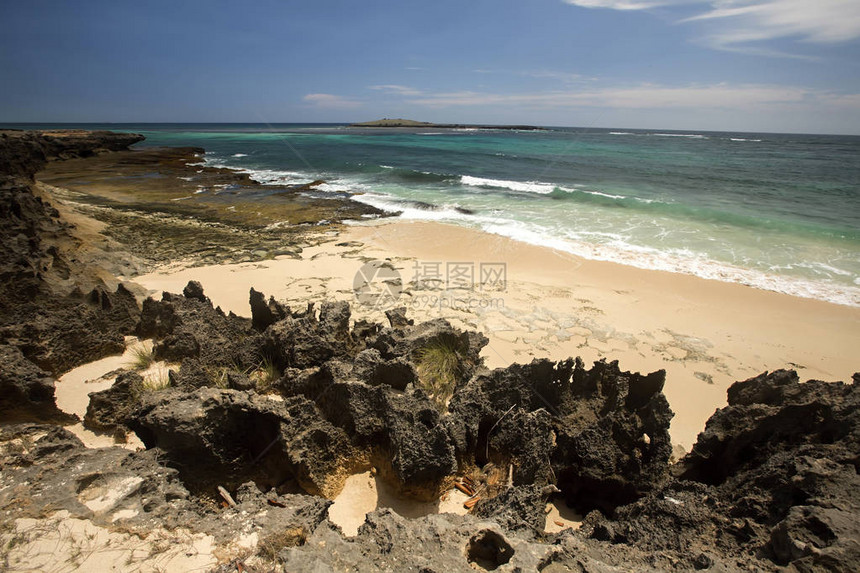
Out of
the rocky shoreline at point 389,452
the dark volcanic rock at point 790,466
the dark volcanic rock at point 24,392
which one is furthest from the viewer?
the dark volcanic rock at point 24,392

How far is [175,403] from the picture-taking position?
2.64 meters

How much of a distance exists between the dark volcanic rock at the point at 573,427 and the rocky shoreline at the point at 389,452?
0.01 metres

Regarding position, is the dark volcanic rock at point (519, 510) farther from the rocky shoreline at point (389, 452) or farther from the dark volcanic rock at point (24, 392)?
the dark volcanic rock at point (24, 392)

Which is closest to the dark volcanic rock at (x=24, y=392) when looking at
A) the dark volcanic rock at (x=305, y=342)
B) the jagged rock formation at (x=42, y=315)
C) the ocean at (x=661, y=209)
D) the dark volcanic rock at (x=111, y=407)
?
the jagged rock formation at (x=42, y=315)

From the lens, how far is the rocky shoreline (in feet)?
6.27

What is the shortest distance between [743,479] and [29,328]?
6.06m

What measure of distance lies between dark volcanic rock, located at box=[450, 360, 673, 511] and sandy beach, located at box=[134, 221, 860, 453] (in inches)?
43.5

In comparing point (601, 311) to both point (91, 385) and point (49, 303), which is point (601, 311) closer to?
point (91, 385)

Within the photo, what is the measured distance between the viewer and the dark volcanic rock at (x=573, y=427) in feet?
9.57

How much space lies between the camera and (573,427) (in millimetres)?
3229

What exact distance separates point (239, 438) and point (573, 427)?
2508 mm

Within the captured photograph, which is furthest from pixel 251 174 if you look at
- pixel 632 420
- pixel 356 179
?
pixel 632 420

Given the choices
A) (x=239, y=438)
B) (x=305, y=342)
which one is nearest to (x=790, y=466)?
(x=239, y=438)

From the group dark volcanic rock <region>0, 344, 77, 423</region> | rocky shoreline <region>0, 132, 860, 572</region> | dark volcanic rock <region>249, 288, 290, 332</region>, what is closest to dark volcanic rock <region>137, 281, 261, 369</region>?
rocky shoreline <region>0, 132, 860, 572</region>
